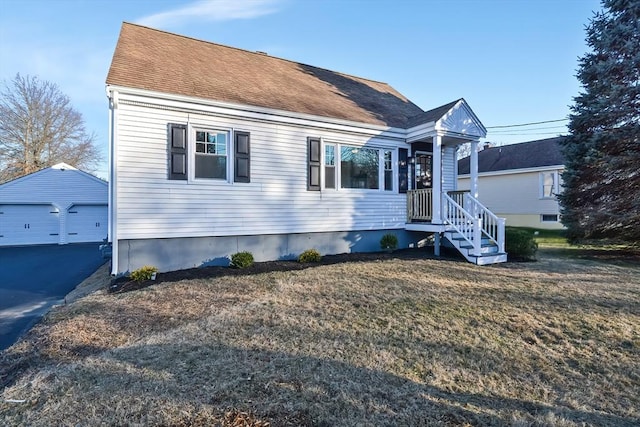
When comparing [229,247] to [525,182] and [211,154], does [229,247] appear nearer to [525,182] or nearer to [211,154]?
[211,154]

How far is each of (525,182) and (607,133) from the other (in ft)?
35.1

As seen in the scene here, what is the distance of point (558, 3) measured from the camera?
440 inches

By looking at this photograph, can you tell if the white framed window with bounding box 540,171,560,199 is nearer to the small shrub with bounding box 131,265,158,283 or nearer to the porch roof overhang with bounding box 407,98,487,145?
the porch roof overhang with bounding box 407,98,487,145

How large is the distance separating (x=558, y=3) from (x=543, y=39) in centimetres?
Answer: 224

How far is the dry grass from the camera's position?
8.45ft

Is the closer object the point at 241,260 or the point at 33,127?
the point at 241,260

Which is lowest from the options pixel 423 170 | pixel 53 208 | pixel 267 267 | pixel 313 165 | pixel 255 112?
pixel 267 267

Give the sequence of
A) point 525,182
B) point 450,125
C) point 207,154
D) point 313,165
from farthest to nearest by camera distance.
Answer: point 525,182, point 450,125, point 313,165, point 207,154

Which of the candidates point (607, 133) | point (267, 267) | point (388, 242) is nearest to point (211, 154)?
point (267, 267)

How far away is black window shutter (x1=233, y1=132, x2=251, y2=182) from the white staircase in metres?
5.48

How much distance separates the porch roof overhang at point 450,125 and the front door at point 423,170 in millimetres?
830

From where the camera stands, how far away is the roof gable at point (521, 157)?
64.8 ft

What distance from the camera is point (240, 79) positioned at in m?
9.61

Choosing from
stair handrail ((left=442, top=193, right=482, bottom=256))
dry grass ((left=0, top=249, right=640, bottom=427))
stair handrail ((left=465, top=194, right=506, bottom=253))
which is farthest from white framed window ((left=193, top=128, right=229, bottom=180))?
stair handrail ((left=465, top=194, right=506, bottom=253))
